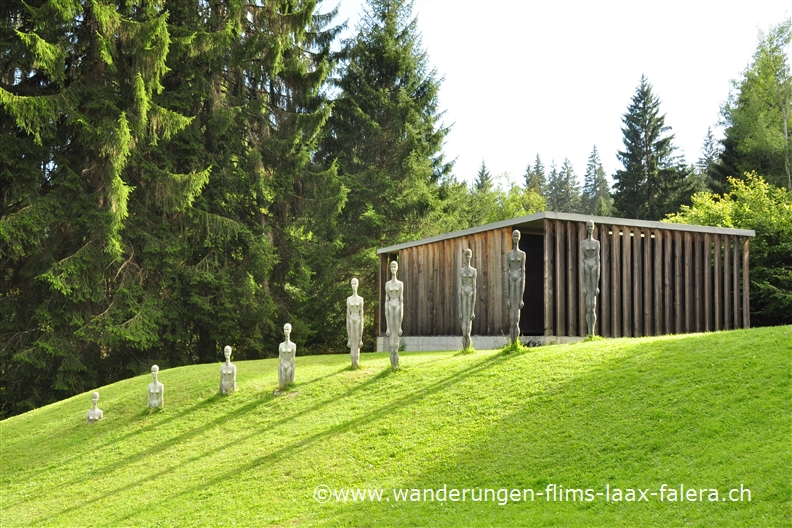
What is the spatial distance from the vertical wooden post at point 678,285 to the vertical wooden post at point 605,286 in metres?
2.08

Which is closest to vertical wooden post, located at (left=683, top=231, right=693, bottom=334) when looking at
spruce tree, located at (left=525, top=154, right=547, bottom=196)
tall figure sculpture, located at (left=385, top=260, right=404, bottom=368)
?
tall figure sculpture, located at (left=385, top=260, right=404, bottom=368)

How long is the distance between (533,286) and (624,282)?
176 inches

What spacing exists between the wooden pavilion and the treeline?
9226 millimetres

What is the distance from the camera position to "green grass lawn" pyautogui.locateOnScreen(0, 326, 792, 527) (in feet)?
25.8

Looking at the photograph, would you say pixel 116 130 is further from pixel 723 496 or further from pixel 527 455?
pixel 723 496

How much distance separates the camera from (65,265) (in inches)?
881

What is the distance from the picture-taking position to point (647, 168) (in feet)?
164

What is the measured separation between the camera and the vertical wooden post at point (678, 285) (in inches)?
741

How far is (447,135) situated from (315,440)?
2528cm

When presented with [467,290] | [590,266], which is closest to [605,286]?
[590,266]

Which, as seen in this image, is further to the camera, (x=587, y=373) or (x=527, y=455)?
(x=587, y=373)

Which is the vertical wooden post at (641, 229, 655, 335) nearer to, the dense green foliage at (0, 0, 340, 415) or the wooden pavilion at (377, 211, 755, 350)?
the wooden pavilion at (377, 211, 755, 350)

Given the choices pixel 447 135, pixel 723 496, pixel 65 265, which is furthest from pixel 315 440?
pixel 447 135

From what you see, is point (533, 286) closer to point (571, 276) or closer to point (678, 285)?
point (678, 285)
